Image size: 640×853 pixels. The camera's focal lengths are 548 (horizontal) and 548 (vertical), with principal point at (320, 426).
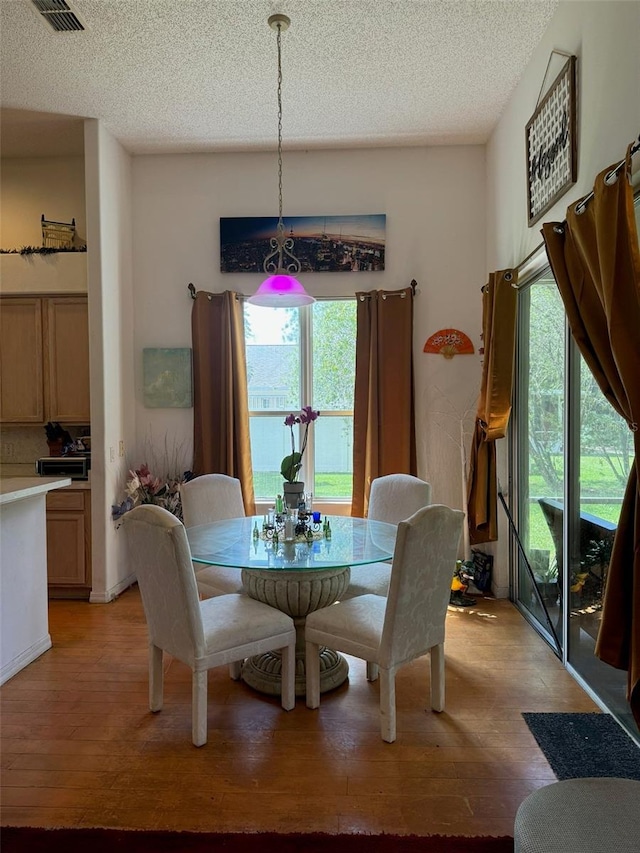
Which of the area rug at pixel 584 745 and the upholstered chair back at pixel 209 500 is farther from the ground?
the upholstered chair back at pixel 209 500

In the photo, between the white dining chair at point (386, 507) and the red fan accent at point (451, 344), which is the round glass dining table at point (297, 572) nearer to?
the white dining chair at point (386, 507)

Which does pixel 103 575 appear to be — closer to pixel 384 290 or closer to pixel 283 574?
pixel 283 574

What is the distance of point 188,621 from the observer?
2180 mm

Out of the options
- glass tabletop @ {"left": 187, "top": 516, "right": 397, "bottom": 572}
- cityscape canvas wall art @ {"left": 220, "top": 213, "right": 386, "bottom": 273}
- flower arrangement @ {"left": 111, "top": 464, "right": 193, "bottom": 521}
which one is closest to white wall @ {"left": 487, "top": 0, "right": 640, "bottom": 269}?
cityscape canvas wall art @ {"left": 220, "top": 213, "right": 386, "bottom": 273}

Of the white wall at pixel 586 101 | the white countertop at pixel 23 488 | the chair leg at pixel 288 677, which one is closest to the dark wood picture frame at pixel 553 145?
the white wall at pixel 586 101

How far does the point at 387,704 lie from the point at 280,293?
1.97 m

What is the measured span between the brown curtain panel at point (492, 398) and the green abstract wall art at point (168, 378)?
231 centimetres

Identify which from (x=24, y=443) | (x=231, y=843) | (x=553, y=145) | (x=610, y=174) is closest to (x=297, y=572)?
(x=231, y=843)

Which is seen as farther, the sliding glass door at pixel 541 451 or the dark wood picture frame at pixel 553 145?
the sliding glass door at pixel 541 451

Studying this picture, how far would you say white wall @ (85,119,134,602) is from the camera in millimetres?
3896

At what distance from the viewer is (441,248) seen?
4348mm

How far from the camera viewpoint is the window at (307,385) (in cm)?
450

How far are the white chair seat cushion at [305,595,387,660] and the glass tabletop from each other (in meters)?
0.24

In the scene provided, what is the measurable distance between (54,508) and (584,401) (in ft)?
11.6
